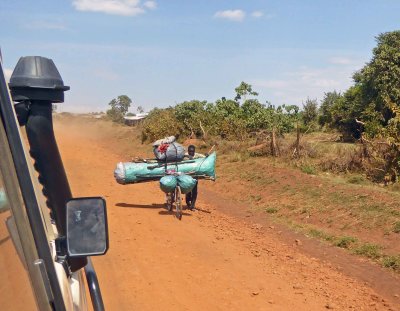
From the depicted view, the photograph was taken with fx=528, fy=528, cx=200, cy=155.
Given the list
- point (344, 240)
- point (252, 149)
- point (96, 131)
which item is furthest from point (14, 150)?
point (96, 131)

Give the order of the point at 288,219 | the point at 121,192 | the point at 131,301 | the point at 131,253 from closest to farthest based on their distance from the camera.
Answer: the point at 131,301 → the point at 131,253 → the point at 288,219 → the point at 121,192

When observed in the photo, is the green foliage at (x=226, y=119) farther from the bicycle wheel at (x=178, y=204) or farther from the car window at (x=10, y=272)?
the car window at (x=10, y=272)

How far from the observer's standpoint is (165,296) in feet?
19.2

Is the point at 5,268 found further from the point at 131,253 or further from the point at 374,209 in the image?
the point at 374,209

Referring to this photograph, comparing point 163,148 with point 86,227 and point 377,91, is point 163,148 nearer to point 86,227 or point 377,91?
point 86,227

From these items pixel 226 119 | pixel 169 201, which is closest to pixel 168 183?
pixel 169 201

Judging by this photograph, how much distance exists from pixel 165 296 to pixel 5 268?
177 inches

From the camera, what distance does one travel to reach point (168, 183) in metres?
10.1

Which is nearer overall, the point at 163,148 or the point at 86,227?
the point at 86,227

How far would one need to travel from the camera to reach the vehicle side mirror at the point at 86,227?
188 cm

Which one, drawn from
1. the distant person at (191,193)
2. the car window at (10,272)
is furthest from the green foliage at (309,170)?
the car window at (10,272)

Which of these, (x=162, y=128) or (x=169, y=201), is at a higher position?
(x=162, y=128)

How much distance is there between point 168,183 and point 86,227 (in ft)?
27.0

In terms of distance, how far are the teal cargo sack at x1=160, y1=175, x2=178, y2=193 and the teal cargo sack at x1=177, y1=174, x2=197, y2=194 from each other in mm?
127
